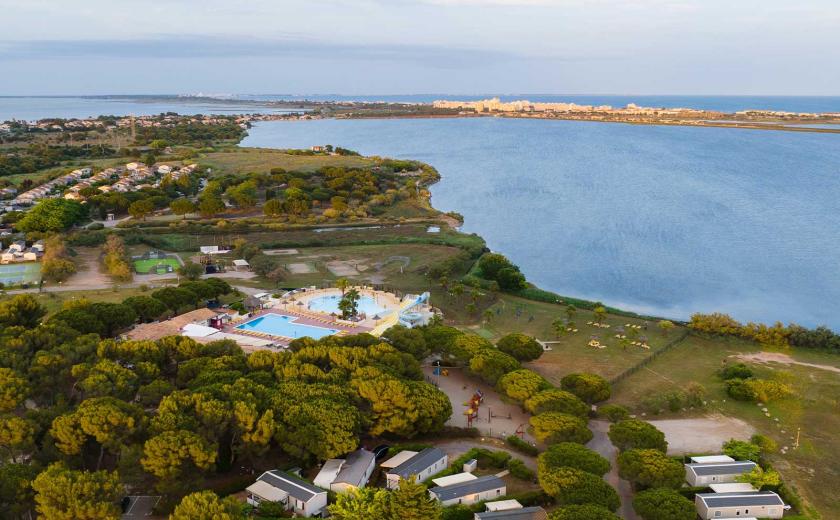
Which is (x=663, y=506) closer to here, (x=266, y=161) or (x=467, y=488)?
(x=467, y=488)

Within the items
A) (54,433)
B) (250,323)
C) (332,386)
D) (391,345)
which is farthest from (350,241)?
(54,433)

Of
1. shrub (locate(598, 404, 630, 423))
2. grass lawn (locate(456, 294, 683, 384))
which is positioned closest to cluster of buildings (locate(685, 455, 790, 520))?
shrub (locate(598, 404, 630, 423))

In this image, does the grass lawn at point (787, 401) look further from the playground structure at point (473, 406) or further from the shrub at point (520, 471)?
the shrub at point (520, 471)

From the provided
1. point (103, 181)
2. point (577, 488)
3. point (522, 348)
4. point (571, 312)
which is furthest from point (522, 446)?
point (103, 181)

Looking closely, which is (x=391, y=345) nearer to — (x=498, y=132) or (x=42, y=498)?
→ (x=42, y=498)

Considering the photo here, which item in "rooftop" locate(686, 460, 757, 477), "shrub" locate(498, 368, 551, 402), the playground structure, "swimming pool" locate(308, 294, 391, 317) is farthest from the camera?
"swimming pool" locate(308, 294, 391, 317)

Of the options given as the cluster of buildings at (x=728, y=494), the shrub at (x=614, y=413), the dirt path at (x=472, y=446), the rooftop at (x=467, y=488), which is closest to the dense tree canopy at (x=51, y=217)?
the dirt path at (x=472, y=446)

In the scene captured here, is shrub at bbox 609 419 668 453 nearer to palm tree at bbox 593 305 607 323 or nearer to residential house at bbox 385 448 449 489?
residential house at bbox 385 448 449 489
